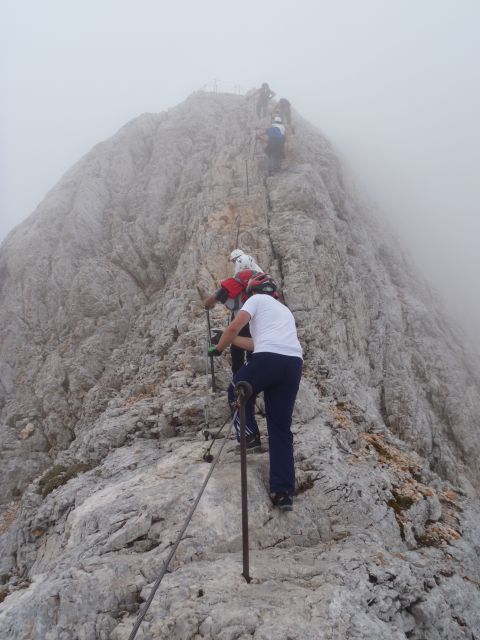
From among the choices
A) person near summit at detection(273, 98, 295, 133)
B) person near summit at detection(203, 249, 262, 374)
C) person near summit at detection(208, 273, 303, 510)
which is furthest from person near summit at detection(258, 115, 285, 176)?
person near summit at detection(208, 273, 303, 510)

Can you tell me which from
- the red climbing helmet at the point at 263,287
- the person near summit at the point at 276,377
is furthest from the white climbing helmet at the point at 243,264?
the person near summit at the point at 276,377

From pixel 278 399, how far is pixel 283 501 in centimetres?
145

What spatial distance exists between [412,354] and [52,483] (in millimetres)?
13037

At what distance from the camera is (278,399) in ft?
19.0

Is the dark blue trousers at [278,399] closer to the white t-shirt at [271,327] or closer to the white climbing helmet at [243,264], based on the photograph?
the white t-shirt at [271,327]

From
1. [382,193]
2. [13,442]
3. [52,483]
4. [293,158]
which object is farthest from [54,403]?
[382,193]

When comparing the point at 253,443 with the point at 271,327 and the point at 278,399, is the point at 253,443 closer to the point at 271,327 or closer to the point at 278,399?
the point at 278,399

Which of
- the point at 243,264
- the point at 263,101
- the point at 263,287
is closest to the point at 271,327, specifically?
the point at 263,287

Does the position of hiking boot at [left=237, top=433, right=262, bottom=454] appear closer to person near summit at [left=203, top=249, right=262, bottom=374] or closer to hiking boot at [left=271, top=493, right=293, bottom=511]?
hiking boot at [left=271, top=493, right=293, bottom=511]

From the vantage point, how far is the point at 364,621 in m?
4.00

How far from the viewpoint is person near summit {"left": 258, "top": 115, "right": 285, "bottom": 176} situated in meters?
17.6

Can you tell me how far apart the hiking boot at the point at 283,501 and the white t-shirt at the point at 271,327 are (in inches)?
77.5

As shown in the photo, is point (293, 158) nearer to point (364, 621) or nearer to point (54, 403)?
point (54, 403)

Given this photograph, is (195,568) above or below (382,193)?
below
